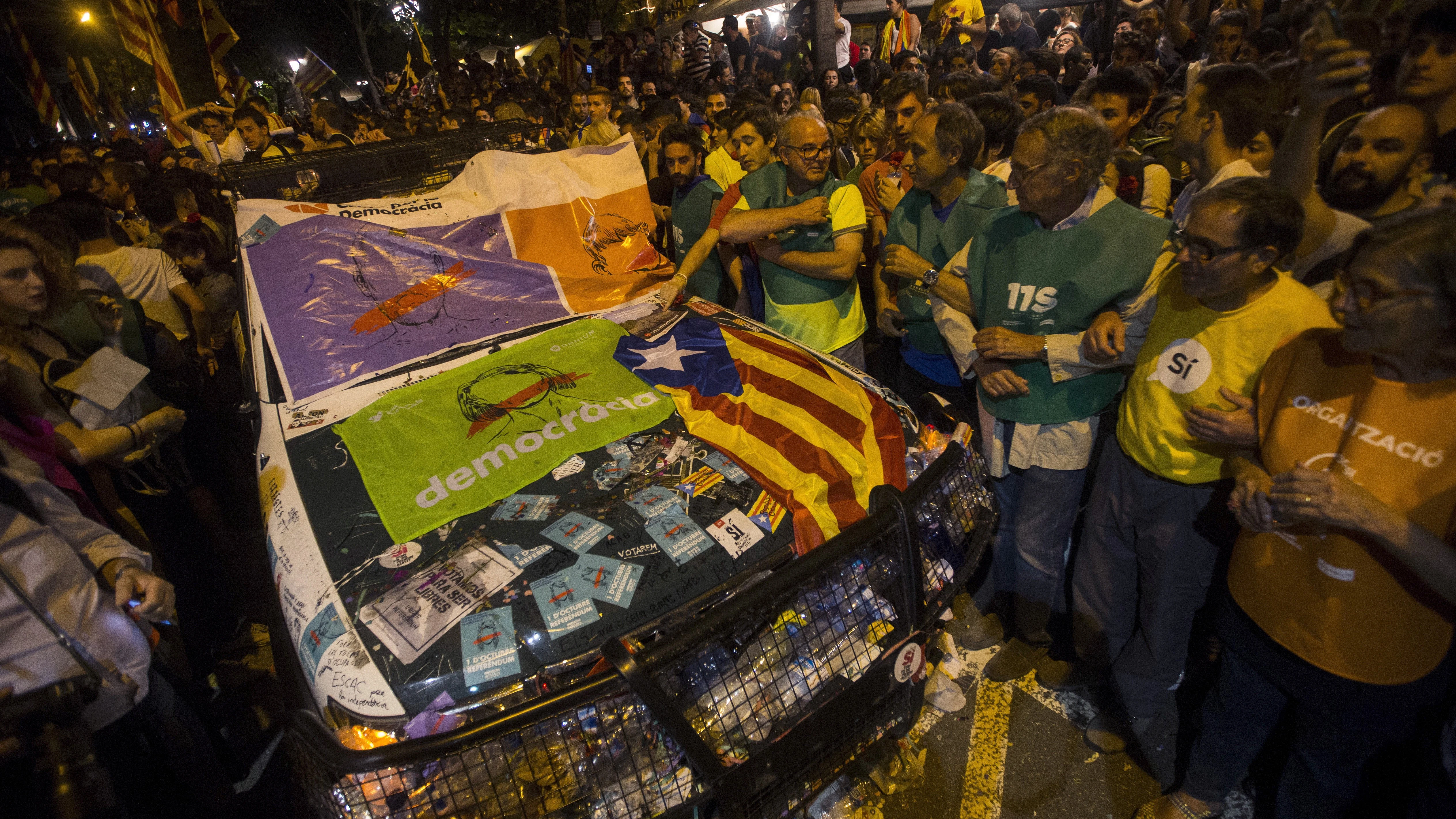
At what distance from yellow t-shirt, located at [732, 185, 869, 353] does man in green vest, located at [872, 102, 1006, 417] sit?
162mm

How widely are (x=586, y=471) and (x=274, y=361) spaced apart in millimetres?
1510

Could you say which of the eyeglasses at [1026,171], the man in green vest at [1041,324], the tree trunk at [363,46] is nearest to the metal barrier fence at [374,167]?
the man in green vest at [1041,324]

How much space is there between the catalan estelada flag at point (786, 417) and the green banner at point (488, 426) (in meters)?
0.15

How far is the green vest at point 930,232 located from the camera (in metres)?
2.90

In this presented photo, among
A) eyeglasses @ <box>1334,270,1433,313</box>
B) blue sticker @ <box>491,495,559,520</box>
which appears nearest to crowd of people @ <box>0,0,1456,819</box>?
eyeglasses @ <box>1334,270,1433,313</box>

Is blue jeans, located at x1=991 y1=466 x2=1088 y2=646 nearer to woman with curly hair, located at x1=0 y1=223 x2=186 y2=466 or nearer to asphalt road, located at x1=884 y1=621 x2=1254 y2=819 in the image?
asphalt road, located at x1=884 y1=621 x2=1254 y2=819

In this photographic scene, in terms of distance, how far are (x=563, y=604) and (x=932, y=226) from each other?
233cm

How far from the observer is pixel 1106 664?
2.65 metres

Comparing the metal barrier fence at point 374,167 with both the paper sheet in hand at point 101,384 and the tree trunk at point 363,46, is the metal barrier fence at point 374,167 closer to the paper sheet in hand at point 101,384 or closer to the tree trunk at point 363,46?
the paper sheet in hand at point 101,384

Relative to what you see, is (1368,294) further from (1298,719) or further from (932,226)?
(932,226)

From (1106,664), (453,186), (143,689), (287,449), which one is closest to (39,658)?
(143,689)

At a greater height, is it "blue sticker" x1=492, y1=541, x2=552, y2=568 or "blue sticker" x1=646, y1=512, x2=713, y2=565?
"blue sticker" x1=492, y1=541, x2=552, y2=568

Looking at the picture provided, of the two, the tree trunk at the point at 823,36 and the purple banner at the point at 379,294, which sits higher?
the tree trunk at the point at 823,36

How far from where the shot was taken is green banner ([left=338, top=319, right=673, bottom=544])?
2.08m
